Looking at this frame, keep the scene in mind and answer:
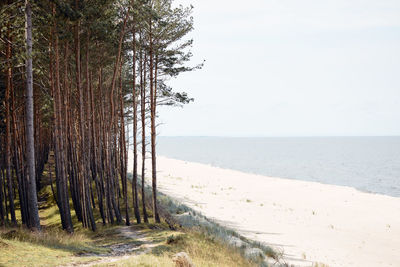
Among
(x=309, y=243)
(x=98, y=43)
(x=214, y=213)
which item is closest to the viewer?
(x=98, y=43)

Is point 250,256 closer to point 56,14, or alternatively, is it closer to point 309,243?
point 309,243

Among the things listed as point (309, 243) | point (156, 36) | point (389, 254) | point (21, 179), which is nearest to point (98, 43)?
point (156, 36)

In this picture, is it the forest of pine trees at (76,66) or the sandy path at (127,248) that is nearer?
the sandy path at (127,248)

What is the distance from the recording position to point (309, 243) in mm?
23562

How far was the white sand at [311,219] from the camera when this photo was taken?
70.7 feet

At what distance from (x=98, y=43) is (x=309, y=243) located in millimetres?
16396

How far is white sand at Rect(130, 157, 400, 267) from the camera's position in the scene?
70.7ft

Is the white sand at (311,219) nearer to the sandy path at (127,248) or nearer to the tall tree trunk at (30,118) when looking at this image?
the sandy path at (127,248)

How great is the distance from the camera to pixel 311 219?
105 feet

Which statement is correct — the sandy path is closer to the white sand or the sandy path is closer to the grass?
the grass

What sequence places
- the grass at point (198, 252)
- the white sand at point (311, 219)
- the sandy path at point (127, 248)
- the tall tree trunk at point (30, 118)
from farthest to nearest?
the white sand at point (311, 219) → the tall tree trunk at point (30, 118) → the grass at point (198, 252) → the sandy path at point (127, 248)

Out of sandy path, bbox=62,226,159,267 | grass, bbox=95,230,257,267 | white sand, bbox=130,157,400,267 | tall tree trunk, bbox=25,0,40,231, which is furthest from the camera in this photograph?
white sand, bbox=130,157,400,267

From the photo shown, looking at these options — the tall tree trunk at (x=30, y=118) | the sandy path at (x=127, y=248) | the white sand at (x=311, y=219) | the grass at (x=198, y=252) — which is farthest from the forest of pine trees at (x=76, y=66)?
the white sand at (x=311, y=219)

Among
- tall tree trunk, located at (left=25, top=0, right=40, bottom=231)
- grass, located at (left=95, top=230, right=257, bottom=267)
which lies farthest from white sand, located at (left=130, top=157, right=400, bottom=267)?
tall tree trunk, located at (left=25, top=0, right=40, bottom=231)
